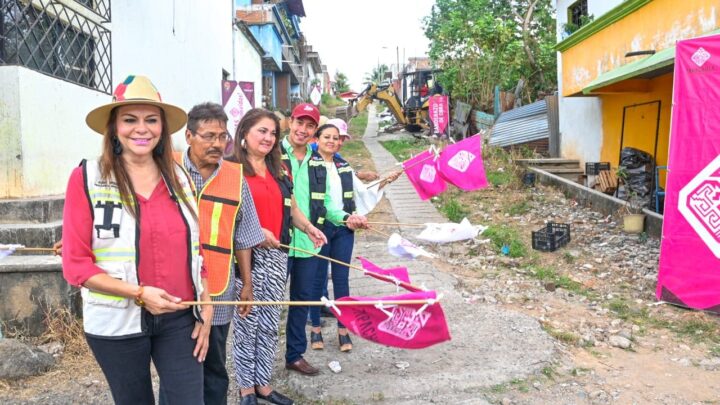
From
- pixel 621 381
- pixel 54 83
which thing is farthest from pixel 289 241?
pixel 54 83

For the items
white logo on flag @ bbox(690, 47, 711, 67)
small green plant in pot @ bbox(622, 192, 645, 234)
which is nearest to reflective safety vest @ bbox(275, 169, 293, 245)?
white logo on flag @ bbox(690, 47, 711, 67)

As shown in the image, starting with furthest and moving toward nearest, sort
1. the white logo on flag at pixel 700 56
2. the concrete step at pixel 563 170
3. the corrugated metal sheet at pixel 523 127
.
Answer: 1. the corrugated metal sheet at pixel 523 127
2. the concrete step at pixel 563 170
3. the white logo on flag at pixel 700 56

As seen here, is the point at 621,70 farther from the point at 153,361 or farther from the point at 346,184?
the point at 153,361

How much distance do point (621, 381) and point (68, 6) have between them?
621 centimetres

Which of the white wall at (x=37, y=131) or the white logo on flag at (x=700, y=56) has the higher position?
the white logo on flag at (x=700, y=56)

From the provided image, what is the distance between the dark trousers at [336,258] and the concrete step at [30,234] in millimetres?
2355

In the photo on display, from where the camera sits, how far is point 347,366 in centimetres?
401

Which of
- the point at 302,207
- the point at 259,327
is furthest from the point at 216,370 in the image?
the point at 302,207

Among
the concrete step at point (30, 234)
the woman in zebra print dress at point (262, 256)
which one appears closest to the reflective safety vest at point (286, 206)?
the woman in zebra print dress at point (262, 256)

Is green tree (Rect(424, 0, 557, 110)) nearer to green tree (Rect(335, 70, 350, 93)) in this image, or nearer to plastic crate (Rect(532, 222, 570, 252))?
plastic crate (Rect(532, 222, 570, 252))

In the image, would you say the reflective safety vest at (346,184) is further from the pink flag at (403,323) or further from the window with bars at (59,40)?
the window with bars at (59,40)

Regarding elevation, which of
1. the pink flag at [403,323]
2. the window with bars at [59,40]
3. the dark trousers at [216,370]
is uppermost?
the window with bars at [59,40]

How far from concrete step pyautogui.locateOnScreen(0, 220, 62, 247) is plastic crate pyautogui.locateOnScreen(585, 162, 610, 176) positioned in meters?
9.75

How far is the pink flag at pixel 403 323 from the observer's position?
262 centimetres
